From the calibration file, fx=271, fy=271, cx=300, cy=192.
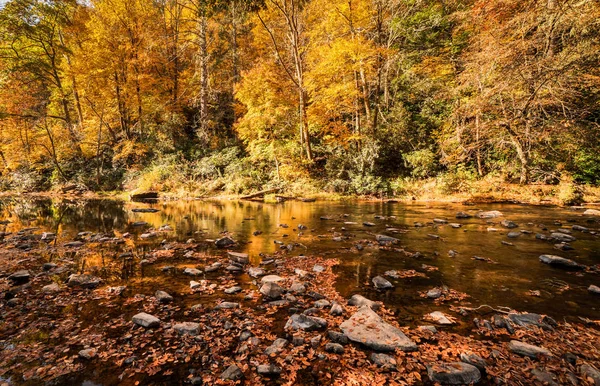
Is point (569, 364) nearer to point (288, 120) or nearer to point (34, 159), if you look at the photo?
point (288, 120)

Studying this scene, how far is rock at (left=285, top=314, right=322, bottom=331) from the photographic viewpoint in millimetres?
3330

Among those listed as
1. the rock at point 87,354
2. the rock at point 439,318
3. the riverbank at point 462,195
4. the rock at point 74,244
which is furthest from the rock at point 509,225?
the rock at point 74,244

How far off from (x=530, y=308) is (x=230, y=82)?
28431 millimetres

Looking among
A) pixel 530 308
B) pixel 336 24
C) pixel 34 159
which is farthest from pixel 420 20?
pixel 34 159

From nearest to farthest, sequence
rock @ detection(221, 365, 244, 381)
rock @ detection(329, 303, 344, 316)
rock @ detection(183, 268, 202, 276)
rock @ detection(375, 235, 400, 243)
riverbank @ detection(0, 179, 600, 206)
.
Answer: rock @ detection(221, 365, 244, 381) → rock @ detection(329, 303, 344, 316) → rock @ detection(183, 268, 202, 276) → rock @ detection(375, 235, 400, 243) → riverbank @ detection(0, 179, 600, 206)

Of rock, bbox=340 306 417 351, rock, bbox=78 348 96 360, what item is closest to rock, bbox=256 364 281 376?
rock, bbox=340 306 417 351

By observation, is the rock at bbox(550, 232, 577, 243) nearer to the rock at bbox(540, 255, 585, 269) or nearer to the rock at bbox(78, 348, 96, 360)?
the rock at bbox(540, 255, 585, 269)

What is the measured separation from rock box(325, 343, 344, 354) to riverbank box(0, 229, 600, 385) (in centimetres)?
1

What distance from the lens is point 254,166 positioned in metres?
21.5

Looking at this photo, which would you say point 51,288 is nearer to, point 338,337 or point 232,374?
point 232,374

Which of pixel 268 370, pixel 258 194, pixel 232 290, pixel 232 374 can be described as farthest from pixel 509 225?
pixel 258 194

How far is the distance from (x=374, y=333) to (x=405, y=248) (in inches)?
158

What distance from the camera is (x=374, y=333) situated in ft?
10.1

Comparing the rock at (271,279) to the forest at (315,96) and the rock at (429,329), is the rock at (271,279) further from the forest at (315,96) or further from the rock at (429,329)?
the forest at (315,96)
